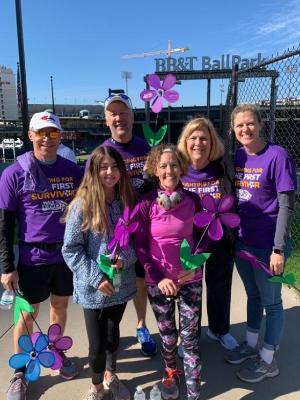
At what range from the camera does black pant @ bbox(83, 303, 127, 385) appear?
2338 millimetres

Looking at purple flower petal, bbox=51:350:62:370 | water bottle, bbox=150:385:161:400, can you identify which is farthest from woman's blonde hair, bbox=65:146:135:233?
water bottle, bbox=150:385:161:400

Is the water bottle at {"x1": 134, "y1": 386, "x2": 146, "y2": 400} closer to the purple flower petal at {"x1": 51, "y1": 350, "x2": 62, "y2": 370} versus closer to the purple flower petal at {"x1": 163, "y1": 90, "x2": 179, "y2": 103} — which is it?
the purple flower petal at {"x1": 51, "y1": 350, "x2": 62, "y2": 370}

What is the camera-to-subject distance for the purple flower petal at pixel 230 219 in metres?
2.36

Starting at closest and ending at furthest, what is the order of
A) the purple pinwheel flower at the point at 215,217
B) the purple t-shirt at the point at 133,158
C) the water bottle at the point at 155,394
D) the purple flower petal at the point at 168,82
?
1. the purple pinwheel flower at the point at 215,217
2. the water bottle at the point at 155,394
3. the purple t-shirt at the point at 133,158
4. the purple flower petal at the point at 168,82

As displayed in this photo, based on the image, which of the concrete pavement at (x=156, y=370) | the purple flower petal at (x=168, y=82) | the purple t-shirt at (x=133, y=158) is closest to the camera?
the concrete pavement at (x=156, y=370)

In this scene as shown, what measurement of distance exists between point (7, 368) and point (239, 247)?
1.93 m

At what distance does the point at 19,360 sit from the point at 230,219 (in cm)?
156

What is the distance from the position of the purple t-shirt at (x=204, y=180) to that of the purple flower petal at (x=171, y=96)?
678mm

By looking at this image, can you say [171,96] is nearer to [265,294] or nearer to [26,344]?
[265,294]

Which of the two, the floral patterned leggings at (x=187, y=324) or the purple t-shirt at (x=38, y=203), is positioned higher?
the purple t-shirt at (x=38, y=203)

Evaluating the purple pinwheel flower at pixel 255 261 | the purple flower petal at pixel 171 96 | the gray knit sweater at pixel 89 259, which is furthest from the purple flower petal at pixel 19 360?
the purple flower petal at pixel 171 96

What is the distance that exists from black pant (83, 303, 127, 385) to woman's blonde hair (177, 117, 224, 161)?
46.3 inches

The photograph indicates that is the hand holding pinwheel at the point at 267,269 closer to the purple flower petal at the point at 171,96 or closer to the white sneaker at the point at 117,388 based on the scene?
the white sneaker at the point at 117,388

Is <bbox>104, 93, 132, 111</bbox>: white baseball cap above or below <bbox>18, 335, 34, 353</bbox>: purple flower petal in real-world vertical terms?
above
